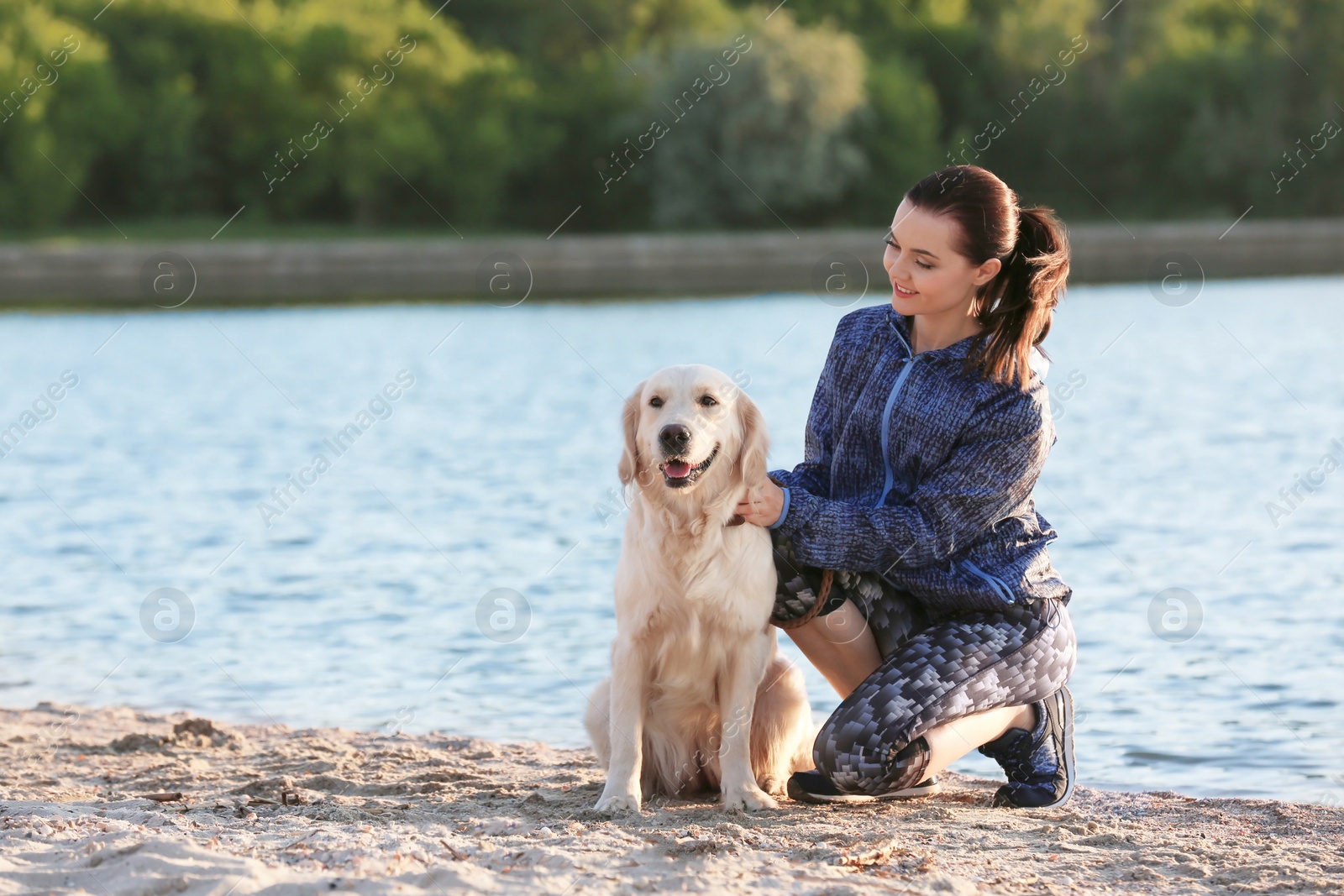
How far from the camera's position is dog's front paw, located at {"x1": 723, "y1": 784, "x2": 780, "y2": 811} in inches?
167

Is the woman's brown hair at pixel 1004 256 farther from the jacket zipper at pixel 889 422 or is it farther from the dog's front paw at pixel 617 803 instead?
the dog's front paw at pixel 617 803

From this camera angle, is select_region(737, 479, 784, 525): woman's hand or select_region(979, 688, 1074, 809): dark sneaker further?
select_region(979, 688, 1074, 809): dark sneaker

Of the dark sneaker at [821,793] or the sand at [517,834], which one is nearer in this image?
the sand at [517,834]

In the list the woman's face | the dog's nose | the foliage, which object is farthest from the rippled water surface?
the foliage

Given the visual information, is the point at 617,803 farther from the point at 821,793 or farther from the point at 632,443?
the point at 632,443

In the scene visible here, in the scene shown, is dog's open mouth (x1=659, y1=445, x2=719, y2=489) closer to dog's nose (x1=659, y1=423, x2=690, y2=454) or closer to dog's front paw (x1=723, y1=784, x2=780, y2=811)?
dog's nose (x1=659, y1=423, x2=690, y2=454)

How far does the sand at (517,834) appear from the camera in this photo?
10.6 ft

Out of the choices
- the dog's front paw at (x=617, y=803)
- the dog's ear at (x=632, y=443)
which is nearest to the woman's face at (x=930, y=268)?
the dog's ear at (x=632, y=443)

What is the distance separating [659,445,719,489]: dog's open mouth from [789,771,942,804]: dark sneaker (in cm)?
99

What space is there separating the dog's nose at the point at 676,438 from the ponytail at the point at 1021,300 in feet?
2.95

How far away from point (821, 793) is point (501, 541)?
526 centimetres

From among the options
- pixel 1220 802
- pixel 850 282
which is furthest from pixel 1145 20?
pixel 1220 802

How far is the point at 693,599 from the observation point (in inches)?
163

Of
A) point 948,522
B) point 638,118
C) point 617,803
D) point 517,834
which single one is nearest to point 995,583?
point 948,522
